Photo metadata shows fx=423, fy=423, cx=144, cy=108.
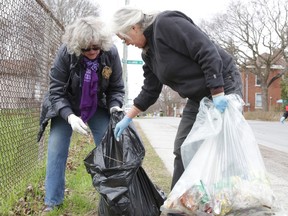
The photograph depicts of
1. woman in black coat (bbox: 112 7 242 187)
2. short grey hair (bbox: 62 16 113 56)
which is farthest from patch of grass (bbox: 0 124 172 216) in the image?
short grey hair (bbox: 62 16 113 56)

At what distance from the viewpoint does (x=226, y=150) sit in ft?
8.93

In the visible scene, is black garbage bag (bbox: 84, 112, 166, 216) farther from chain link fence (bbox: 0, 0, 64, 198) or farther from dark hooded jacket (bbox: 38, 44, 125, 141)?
chain link fence (bbox: 0, 0, 64, 198)

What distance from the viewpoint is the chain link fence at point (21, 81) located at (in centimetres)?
338

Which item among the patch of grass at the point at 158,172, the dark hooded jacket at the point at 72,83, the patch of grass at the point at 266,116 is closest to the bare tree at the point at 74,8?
the patch of grass at the point at 266,116

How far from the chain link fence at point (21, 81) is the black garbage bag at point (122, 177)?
3.00 ft

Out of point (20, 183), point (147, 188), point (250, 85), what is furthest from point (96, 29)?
point (250, 85)

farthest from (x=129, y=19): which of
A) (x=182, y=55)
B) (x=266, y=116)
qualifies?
(x=266, y=116)

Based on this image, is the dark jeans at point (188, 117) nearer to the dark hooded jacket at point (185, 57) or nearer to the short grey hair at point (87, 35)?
the dark hooded jacket at point (185, 57)

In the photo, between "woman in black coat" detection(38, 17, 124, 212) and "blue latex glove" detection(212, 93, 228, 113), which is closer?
"blue latex glove" detection(212, 93, 228, 113)

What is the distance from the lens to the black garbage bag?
9.39ft

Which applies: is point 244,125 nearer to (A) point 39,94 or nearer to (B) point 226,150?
(B) point 226,150

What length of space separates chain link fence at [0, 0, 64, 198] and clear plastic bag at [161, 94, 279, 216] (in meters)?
1.58

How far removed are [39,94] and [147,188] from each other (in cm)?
231

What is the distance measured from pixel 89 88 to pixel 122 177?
84cm
